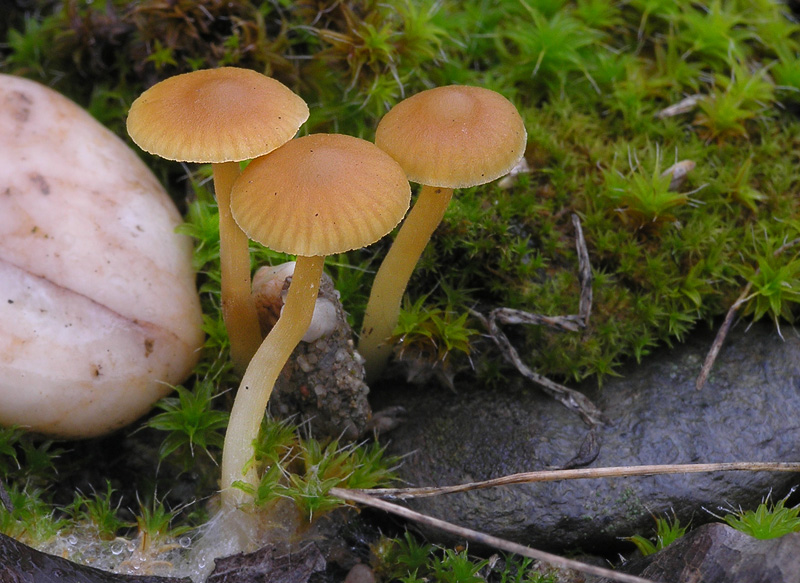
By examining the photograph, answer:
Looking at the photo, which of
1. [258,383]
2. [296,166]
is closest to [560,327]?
[258,383]

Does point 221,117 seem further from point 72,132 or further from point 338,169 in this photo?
point 72,132

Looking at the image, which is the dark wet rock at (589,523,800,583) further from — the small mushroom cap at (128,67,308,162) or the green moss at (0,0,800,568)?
the small mushroom cap at (128,67,308,162)

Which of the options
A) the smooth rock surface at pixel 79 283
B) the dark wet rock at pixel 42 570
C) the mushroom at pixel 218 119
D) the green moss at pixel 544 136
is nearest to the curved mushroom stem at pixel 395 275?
the green moss at pixel 544 136

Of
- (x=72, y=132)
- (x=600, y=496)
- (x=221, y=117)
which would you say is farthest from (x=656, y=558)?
(x=72, y=132)

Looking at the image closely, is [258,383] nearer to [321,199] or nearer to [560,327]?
[321,199]

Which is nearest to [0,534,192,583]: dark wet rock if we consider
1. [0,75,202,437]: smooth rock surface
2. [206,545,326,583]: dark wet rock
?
[206,545,326,583]: dark wet rock
